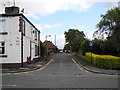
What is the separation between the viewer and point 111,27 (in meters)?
24.5

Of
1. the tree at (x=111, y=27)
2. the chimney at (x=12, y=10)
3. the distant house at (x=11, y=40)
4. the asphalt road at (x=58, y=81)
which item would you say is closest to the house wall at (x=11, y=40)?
the distant house at (x=11, y=40)

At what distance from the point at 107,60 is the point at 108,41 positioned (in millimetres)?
6316

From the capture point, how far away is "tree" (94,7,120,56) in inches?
900

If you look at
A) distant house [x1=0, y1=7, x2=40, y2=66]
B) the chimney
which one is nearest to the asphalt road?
distant house [x1=0, y1=7, x2=40, y2=66]

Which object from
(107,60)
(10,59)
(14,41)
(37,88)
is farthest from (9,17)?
(37,88)

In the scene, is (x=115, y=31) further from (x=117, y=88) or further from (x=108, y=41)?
(x=117, y=88)

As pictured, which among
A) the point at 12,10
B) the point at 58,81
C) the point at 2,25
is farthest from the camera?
the point at 12,10

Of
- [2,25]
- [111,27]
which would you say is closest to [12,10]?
[2,25]

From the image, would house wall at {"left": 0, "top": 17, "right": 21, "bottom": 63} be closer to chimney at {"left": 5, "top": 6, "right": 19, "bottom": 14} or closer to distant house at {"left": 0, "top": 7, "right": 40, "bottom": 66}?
distant house at {"left": 0, "top": 7, "right": 40, "bottom": 66}

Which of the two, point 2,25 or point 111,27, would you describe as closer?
point 2,25

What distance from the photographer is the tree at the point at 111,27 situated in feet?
75.0

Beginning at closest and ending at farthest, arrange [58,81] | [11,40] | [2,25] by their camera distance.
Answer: [58,81] < [11,40] < [2,25]

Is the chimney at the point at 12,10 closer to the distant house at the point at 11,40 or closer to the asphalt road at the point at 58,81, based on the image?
the distant house at the point at 11,40

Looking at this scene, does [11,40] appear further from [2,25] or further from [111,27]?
[111,27]
